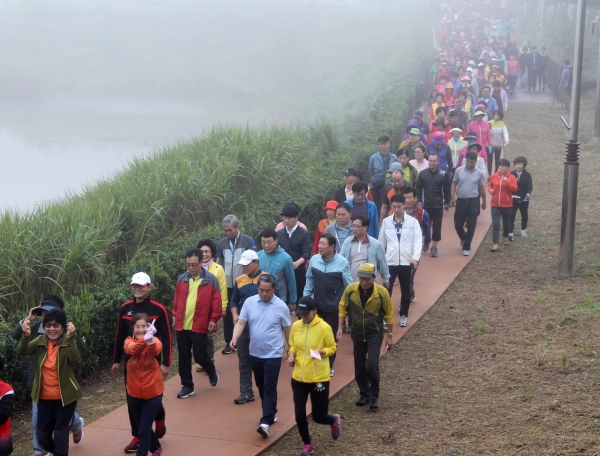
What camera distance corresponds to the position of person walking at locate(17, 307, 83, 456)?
6.28m

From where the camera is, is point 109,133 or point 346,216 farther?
point 109,133

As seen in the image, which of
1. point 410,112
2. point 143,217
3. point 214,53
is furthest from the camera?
point 214,53

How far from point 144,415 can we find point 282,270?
252 cm

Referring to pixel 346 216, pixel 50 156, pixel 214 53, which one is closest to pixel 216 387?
pixel 346 216

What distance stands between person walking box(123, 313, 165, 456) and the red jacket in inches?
55.1

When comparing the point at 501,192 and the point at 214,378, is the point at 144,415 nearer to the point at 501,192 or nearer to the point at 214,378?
the point at 214,378

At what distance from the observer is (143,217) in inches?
469

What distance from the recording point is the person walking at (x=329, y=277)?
27.1 feet

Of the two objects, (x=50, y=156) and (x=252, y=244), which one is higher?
(x=252, y=244)

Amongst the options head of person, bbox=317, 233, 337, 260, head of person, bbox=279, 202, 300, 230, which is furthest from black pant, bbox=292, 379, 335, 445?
head of person, bbox=279, 202, 300, 230

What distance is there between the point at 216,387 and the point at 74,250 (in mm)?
2660

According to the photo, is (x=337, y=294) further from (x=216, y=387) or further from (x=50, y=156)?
(x=50, y=156)

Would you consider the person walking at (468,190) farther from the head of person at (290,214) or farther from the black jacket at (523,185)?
the head of person at (290,214)

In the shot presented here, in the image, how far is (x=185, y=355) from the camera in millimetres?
8047
